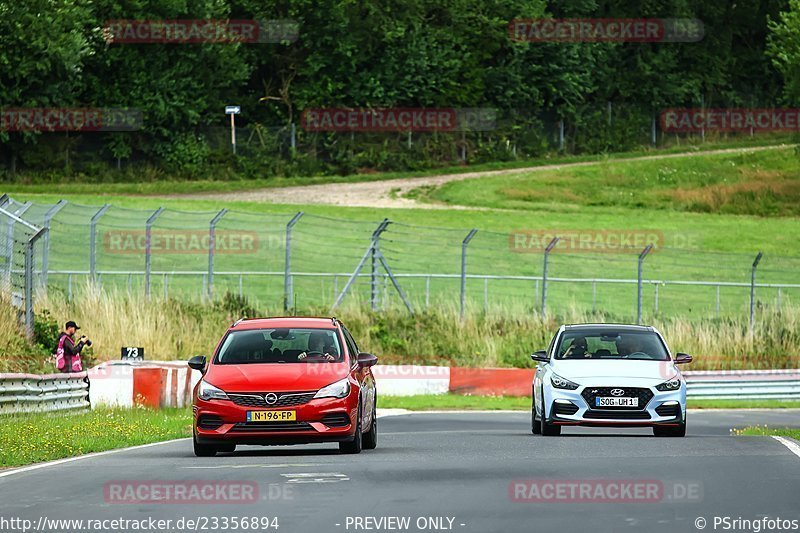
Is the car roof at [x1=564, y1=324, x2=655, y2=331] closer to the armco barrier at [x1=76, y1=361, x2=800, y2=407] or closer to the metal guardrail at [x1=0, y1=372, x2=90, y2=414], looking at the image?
the metal guardrail at [x1=0, y1=372, x2=90, y2=414]

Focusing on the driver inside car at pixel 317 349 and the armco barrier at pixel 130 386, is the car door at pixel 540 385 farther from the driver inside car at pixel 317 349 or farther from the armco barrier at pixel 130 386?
the armco barrier at pixel 130 386

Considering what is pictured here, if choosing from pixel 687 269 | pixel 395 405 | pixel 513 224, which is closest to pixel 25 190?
pixel 513 224

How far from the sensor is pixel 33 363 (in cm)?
2766

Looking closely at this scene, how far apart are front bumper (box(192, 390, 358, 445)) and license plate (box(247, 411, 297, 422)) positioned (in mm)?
31

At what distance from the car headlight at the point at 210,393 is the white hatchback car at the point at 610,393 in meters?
4.67

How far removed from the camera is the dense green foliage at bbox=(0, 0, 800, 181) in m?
66.9

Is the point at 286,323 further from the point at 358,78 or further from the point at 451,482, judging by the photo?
the point at 358,78

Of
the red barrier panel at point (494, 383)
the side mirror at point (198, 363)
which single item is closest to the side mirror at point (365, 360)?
the side mirror at point (198, 363)

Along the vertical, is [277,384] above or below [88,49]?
below

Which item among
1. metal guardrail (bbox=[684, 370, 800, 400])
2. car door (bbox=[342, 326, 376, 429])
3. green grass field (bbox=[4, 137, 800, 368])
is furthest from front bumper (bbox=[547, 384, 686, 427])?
green grass field (bbox=[4, 137, 800, 368])

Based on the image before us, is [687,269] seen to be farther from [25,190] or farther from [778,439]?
[778,439]

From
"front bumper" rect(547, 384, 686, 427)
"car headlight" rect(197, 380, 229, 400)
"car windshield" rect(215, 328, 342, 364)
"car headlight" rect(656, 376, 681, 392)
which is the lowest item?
"front bumper" rect(547, 384, 686, 427)

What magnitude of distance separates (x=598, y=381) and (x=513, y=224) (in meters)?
34.0

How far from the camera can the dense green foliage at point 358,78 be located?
220ft
